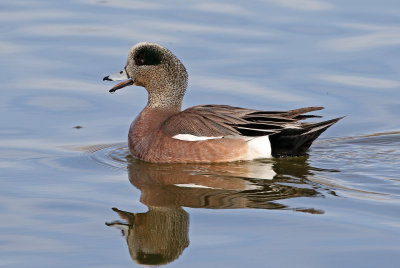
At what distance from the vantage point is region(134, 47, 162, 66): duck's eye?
29.9 feet

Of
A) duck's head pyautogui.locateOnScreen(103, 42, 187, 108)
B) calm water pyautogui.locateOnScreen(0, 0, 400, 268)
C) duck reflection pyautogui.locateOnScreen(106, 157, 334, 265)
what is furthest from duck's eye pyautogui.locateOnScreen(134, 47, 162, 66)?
duck reflection pyautogui.locateOnScreen(106, 157, 334, 265)

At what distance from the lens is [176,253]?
6.20 meters

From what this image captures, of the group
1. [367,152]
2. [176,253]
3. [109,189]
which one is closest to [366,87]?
[367,152]

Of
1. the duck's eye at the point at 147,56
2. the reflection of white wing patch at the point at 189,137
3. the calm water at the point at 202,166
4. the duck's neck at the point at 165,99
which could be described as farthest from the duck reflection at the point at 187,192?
the duck's eye at the point at 147,56

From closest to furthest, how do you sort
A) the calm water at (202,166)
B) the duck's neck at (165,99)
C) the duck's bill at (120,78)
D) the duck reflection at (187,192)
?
1. the calm water at (202,166)
2. the duck reflection at (187,192)
3. the duck's bill at (120,78)
4. the duck's neck at (165,99)

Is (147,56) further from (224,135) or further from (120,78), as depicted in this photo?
(224,135)

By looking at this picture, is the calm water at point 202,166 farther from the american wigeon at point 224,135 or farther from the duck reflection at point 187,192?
the american wigeon at point 224,135

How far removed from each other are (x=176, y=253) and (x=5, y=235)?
3.94ft

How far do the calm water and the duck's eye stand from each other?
81 cm

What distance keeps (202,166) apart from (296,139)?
911mm

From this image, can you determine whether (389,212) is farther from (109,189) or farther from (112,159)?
(112,159)

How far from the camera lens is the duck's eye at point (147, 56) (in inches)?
359

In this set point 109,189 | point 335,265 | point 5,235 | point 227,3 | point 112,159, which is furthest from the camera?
point 227,3

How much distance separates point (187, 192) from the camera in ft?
24.7
